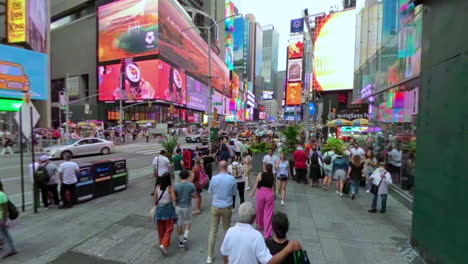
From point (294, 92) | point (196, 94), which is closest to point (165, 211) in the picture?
point (294, 92)

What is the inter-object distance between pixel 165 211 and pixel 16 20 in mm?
40852

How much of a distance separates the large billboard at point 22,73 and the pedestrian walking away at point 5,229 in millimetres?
28618

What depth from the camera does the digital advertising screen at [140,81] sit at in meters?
52.3

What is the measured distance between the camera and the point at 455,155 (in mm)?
3811

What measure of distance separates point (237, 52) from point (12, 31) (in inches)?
6172

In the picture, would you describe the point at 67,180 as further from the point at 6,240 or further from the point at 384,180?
the point at 384,180

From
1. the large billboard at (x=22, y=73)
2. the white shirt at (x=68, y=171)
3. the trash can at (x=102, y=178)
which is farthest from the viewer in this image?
the large billboard at (x=22, y=73)

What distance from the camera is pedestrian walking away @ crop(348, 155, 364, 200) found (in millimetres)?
8477

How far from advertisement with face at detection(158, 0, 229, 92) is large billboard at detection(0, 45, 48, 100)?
2224 centimetres

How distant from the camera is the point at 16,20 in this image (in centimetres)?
3150

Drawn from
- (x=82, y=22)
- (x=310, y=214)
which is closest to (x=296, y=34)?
(x=82, y=22)

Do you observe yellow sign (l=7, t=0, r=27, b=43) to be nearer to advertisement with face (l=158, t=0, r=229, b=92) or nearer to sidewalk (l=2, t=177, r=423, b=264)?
advertisement with face (l=158, t=0, r=229, b=92)

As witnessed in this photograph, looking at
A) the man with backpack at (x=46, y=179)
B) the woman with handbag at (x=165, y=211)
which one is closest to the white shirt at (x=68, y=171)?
the man with backpack at (x=46, y=179)

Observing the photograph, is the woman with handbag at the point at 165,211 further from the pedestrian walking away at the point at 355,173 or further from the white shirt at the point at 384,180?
the pedestrian walking away at the point at 355,173
